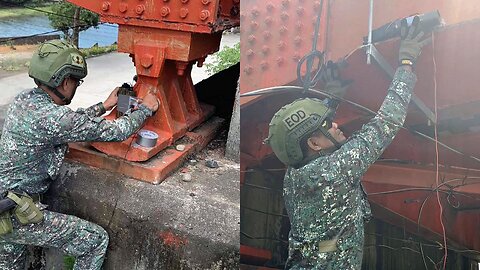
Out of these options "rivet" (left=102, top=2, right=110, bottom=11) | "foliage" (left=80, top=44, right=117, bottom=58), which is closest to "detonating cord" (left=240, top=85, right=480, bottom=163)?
"rivet" (left=102, top=2, right=110, bottom=11)

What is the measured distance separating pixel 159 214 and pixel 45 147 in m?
0.87

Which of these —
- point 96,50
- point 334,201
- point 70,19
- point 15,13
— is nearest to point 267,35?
point 334,201

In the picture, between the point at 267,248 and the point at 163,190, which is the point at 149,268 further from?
the point at 267,248

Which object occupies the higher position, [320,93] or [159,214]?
[320,93]

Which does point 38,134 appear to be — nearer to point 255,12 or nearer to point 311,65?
point 255,12

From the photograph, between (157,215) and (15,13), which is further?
(15,13)

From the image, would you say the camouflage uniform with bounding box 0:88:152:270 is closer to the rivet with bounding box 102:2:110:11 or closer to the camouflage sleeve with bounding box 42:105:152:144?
the camouflage sleeve with bounding box 42:105:152:144

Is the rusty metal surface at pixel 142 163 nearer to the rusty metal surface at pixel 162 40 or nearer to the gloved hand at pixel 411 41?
the rusty metal surface at pixel 162 40

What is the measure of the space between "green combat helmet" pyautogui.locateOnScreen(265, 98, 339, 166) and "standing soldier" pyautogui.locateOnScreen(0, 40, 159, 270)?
157 cm

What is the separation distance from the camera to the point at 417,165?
6.46 feet

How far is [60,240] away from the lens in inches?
129

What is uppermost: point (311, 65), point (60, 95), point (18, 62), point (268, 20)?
point (268, 20)

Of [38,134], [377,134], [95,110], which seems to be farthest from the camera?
[95,110]

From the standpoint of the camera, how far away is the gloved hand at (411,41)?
184 centimetres
